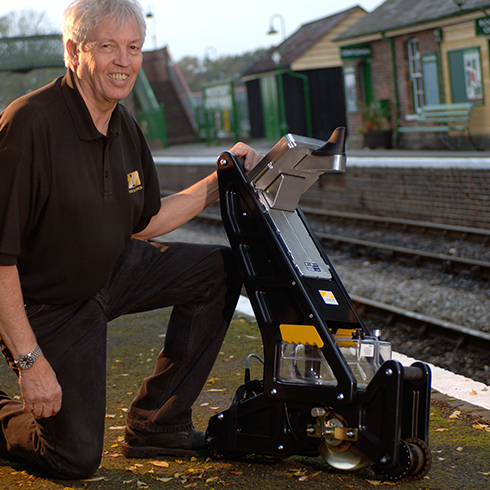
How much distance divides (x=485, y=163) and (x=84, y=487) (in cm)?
1009

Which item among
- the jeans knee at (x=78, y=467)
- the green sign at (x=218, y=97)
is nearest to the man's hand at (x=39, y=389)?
the jeans knee at (x=78, y=467)

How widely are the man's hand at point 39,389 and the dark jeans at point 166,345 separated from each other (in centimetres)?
9

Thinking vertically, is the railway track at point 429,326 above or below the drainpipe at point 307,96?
below

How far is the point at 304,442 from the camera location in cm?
272

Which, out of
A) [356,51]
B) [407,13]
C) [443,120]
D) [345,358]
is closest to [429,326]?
[345,358]

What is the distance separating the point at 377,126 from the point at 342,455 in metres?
19.1

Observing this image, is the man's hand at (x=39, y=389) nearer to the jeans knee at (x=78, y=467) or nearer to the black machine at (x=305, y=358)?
the jeans knee at (x=78, y=467)

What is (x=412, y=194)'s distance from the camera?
12.9 meters

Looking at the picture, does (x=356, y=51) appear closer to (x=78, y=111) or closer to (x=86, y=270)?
(x=78, y=111)

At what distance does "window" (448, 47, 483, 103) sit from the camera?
18047 mm

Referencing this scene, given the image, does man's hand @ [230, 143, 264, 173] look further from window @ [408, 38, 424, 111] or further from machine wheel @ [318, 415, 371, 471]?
window @ [408, 38, 424, 111]

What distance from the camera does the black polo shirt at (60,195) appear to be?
2506 mm

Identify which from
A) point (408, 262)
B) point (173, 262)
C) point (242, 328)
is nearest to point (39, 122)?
point (173, 262)

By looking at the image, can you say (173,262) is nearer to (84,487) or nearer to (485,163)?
(84,487)
